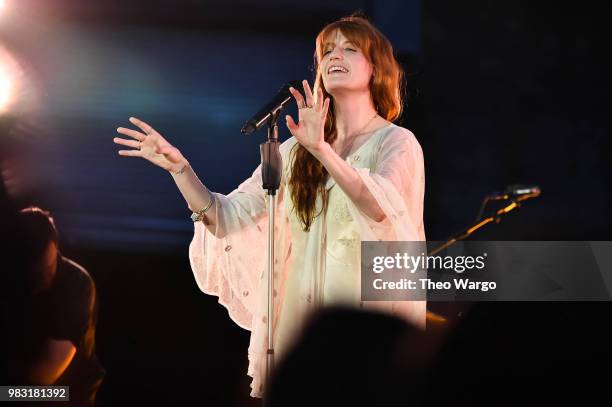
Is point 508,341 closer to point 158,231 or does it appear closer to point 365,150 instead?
point 365,150

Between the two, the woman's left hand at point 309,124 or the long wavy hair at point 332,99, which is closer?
the woman's left hand at point 309,124

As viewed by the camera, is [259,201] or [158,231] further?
[158,231]

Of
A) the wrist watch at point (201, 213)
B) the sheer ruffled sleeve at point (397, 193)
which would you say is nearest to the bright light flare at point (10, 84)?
the wrist watch at point (201, 213)

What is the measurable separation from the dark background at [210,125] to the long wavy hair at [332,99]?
3.09ft

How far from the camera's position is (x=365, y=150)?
2.18 metres

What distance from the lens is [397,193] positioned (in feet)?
6.43

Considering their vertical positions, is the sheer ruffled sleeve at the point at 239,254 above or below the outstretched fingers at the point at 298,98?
below

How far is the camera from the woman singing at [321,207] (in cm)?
206

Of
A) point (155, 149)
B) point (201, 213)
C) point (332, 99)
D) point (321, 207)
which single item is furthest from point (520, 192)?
A: point (155, 149)

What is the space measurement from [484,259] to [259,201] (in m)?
1.06

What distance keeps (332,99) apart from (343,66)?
158 mm

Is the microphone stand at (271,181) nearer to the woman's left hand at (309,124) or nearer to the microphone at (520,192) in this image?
the woman's left hand at (309,124)

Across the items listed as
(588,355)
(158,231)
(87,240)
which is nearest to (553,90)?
(158,231)

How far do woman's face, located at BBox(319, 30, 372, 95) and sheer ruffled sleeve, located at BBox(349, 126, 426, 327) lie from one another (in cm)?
18
